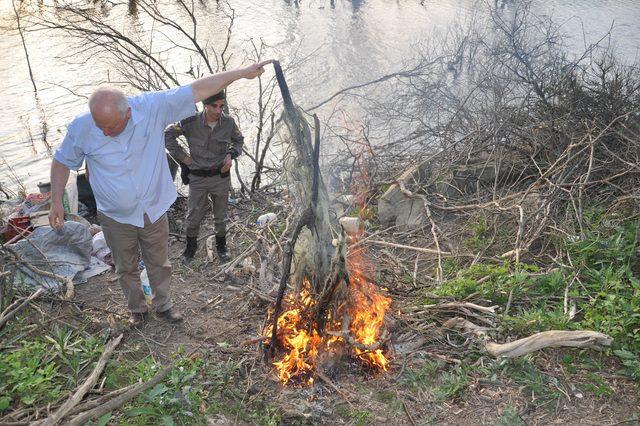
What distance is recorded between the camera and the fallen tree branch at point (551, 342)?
393 cm

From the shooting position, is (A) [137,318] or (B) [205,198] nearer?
(A) [137,318]

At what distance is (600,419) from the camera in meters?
3.56

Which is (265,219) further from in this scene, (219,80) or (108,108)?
(108,108)

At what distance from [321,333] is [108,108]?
87.7 inches

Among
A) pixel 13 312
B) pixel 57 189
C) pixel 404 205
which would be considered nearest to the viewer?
pixel 57 189

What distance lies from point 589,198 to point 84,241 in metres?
5.62

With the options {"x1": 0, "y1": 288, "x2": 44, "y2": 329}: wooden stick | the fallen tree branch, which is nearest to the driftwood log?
the fallen tree branch

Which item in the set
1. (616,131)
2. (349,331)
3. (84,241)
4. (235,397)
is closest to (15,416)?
(235,397)

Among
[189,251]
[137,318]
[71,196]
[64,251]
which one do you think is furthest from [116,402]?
[71,196]

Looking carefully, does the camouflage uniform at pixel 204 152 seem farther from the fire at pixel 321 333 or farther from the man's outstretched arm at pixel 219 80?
the fire at pixel 321 333

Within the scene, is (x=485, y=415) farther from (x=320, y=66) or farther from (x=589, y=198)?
(x=320, y=66)

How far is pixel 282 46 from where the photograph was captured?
13617mm

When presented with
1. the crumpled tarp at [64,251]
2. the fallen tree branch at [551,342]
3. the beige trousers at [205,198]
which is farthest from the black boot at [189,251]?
the fallen tree branch at [551,342]

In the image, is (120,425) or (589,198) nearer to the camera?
(120,425)
